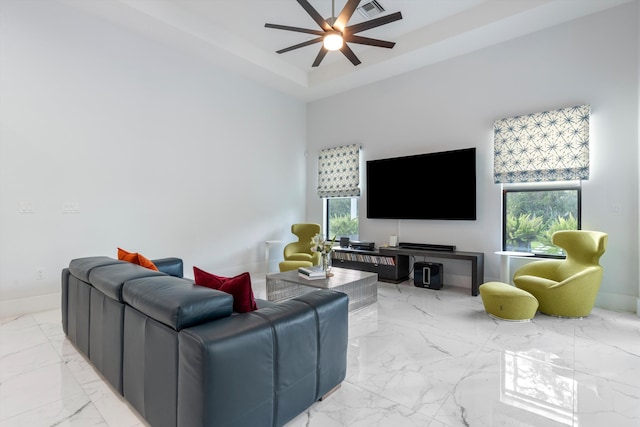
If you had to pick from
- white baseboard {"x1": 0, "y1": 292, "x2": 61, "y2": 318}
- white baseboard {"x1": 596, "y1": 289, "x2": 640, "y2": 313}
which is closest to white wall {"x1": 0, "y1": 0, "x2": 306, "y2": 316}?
white baseboard {"x1": 0, "y1": 292, "x2": 61, "y2": 318}

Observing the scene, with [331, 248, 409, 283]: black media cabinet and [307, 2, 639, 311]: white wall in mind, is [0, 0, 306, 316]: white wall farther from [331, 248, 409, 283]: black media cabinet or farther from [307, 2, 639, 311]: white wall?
[307, 2, 639, 311]: white wall

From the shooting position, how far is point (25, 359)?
8.38 ft

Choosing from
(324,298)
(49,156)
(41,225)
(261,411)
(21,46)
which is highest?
(21,46)

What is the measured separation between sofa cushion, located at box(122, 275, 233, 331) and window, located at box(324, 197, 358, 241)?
15.6ft

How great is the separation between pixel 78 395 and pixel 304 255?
3.44m

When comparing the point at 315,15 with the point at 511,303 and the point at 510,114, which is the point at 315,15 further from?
the point at 511,303

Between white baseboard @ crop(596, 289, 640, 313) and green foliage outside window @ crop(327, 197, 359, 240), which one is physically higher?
green foliage outside window @ crop(327, 197, 359, 240)

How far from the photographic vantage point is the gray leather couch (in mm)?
1383

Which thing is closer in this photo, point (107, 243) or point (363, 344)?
point (363, 344)

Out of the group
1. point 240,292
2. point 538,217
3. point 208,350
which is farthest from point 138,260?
point 538,217

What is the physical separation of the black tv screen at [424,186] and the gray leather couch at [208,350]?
11.6 feet

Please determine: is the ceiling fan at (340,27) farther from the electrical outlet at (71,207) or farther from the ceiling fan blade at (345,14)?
the electrical outlet at (71,207)

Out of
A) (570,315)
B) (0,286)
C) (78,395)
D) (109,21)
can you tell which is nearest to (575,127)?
(570,315)

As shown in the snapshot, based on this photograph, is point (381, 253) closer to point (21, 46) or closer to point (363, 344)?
point (363, 344)
